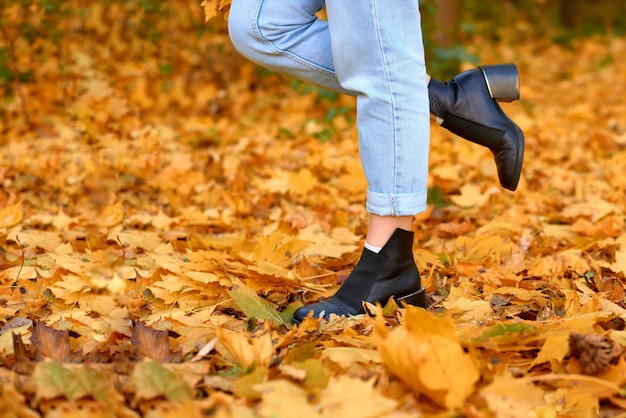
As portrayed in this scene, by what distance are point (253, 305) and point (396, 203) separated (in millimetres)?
410

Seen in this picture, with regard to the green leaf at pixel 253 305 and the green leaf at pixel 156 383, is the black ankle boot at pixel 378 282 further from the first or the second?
the green leaf at pixel 156 383

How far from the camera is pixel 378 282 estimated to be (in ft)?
4.99

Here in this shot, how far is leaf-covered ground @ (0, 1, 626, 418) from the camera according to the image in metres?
1.08

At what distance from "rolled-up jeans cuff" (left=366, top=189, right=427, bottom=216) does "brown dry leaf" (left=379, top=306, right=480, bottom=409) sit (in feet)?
1.34

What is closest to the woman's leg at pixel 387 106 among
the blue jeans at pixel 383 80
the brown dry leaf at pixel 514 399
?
the blue jeans at pixel 383 80

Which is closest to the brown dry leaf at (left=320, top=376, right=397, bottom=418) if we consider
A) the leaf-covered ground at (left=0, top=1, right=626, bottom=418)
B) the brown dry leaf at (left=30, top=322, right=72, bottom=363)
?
the leaf-covered ground at (left=0, top=1, right=626, bottom=418)

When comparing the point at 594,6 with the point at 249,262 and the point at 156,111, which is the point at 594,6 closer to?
the point at 156,111

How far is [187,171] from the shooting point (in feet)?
10.4

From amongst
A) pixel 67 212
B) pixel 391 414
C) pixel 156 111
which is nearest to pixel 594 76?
pixel 156 111

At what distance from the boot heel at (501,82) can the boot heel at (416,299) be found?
497mm

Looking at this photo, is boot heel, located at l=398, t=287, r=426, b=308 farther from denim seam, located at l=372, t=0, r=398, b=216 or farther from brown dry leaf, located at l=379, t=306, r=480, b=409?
brown dry leaf, located at l=379, t=306, r=480, b=409

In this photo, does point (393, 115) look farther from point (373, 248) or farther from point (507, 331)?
point (507, 331)

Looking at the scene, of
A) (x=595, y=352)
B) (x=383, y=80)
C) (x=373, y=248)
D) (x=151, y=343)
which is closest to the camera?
(x=595, y=352)

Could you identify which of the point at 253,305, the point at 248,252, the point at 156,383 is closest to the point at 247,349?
the point at 156,383
